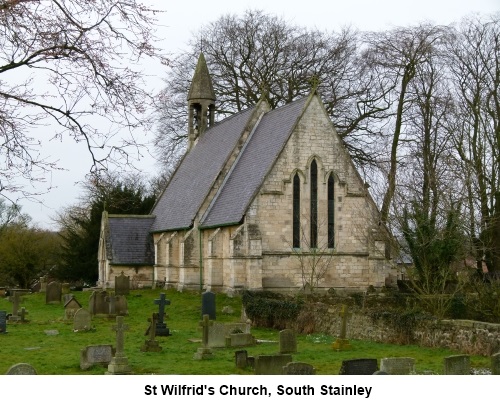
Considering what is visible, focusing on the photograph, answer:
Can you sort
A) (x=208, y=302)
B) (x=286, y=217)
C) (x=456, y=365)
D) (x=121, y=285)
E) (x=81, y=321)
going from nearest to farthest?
(x=456, y=365), (x=81, y=321), (x=208, y=302), (x=286, y=217), (x=121, y=285)

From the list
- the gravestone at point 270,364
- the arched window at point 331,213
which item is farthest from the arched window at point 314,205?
the gravestone at point 270,364

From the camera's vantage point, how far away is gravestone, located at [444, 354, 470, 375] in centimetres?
1220

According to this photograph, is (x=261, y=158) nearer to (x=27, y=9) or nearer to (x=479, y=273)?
(x=479, y=273)

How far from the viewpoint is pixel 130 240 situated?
127ft

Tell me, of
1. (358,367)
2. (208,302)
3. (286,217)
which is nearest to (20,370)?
(358,367)

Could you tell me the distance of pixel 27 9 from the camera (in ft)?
23.1

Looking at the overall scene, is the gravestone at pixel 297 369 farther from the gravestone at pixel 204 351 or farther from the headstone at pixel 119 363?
the gravestone at pixel 204 351

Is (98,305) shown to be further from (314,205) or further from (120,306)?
(314,205)

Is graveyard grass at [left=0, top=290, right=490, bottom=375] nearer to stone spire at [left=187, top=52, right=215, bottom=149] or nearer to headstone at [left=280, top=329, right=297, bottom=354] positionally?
headstone at [left=280, top=329, right=297, bottom=354]

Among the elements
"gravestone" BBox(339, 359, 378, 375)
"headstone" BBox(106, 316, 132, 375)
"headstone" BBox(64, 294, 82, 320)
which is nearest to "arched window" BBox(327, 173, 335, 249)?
"headstone" BBox(64, 294, 82, 320)

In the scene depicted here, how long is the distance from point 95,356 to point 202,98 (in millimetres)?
27158

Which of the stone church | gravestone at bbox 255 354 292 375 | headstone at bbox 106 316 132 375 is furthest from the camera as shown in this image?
the stone church

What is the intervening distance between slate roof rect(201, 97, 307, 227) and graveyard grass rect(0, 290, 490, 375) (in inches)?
192

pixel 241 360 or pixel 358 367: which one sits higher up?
pixel 358 367
